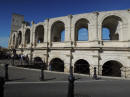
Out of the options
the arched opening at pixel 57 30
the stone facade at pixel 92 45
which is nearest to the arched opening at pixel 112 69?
the stone facade at pixel 92 45

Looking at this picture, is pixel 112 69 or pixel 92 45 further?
pixel 112 69

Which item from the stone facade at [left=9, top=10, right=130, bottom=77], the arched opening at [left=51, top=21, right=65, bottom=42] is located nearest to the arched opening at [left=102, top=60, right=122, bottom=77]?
the stone facade at [left=9, top=10, right=130, bottom=77]

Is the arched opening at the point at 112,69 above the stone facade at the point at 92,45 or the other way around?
the other way around

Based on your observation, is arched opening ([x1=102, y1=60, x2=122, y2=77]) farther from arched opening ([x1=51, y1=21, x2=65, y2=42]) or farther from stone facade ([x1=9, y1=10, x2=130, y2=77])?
arched opening ([x1=51, y1=21, x2=65, y2=42])

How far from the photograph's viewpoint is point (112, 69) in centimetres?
1708

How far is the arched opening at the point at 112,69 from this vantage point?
16.3 meters

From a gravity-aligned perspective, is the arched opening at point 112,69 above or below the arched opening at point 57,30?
below

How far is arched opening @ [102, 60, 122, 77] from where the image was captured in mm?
16300

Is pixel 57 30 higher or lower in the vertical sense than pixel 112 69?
higher

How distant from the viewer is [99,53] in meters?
14.2

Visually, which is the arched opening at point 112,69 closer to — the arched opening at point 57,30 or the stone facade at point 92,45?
the stone facade at point 92,45

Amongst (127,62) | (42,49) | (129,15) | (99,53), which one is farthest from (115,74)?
(42,49)

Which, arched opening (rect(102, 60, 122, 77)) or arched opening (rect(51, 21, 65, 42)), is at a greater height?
arched opening (rect(51, 21, 65, 42))

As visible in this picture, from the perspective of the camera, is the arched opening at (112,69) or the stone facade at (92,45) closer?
the stone facade at (92,45)
